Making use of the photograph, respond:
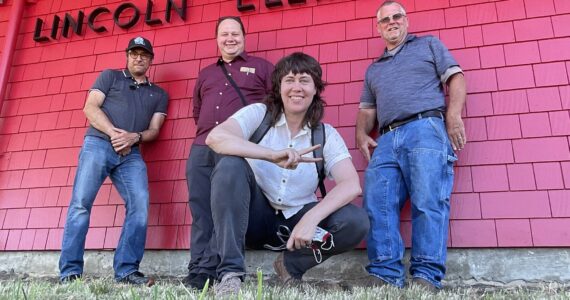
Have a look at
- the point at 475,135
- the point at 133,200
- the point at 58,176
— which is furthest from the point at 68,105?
the point at 475,135

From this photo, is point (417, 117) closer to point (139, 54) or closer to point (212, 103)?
point (212, 103)

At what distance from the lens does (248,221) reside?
2.16m

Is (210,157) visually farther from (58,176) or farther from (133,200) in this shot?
(58,176)

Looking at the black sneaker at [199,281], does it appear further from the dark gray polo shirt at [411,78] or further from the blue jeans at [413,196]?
the dark gray polo shirt at [411,78]

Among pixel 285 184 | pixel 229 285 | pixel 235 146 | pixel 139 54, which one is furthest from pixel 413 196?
pixel 139 54

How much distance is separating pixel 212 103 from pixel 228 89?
0.49ft

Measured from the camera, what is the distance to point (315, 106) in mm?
2414

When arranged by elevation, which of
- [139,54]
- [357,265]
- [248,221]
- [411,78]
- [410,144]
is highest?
[139,54]

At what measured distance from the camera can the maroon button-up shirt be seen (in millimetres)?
3121

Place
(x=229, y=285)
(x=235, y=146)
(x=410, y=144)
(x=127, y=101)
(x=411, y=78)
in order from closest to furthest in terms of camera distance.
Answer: (x=229, y=285), (x=235, y=146), (x=410, y=144), (x=411, y=78), (x=127, y=101)

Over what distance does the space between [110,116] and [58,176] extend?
0.91 m

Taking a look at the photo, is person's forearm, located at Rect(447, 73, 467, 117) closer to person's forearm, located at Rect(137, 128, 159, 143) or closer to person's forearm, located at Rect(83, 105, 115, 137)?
person's forearm, located at Rect(137, 128, 159, 143)

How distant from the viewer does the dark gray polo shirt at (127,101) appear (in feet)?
11.4

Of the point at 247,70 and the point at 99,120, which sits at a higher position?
the point at 247,70
